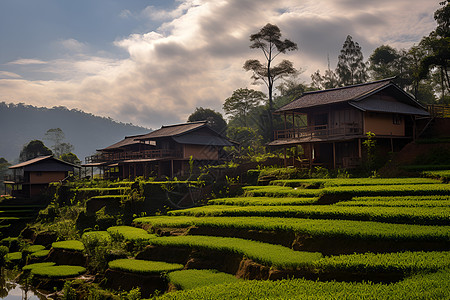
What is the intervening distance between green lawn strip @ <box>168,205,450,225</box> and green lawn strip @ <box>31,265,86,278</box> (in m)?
8.35

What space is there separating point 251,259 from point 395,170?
15.5 meters

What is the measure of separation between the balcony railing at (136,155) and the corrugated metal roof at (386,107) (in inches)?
909

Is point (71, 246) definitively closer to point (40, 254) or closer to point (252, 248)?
point (40, 254)

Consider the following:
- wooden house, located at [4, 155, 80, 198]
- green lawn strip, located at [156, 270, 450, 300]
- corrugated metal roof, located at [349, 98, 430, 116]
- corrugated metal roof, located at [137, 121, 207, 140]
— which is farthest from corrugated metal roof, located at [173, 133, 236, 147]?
green lawn strip, located at [156, 270, 450, 300]

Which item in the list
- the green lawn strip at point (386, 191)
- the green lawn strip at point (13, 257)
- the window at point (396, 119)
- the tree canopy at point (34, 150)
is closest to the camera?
the green lawn strip at point (386, 191)

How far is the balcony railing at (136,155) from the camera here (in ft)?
152

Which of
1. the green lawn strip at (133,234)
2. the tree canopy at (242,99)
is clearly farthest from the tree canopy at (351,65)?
the green lawn strip at (133,234)

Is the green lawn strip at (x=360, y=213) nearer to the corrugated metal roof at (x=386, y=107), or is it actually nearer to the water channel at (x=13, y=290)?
the water channel at (x=13, y=290)

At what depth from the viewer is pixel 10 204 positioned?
43.2 metres

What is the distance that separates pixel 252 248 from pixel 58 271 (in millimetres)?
12133

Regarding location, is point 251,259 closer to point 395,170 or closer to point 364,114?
point 395,170

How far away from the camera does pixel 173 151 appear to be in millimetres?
46438

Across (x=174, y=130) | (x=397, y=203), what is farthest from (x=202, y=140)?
(x=397, y=203)

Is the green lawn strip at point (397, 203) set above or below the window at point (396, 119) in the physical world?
below
